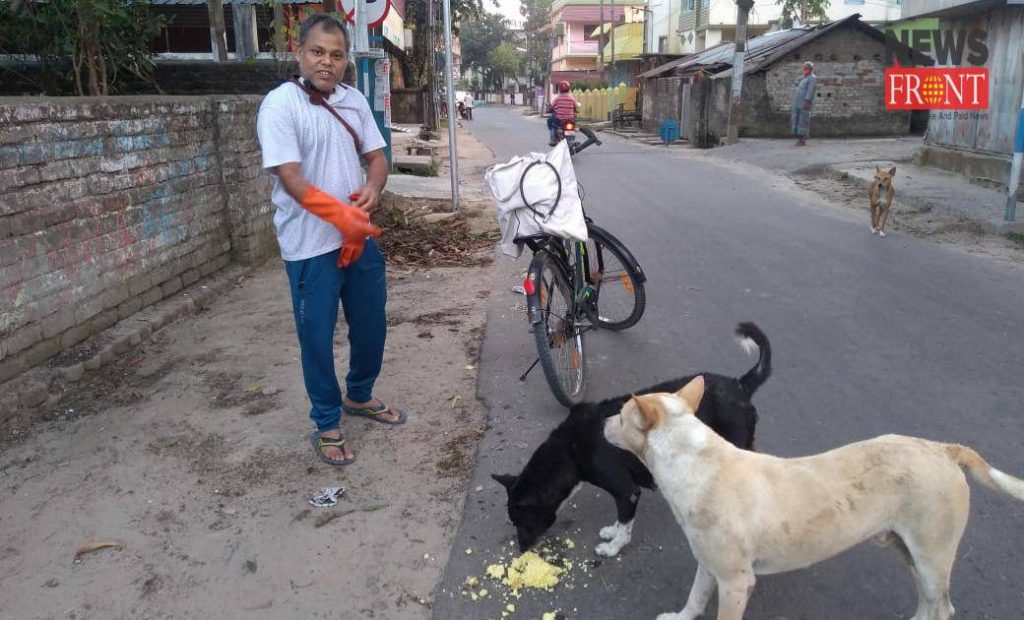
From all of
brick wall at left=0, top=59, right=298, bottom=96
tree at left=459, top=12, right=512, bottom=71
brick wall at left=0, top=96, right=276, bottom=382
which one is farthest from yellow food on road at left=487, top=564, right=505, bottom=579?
tree at left=459, top=12, right=512, bottom=71

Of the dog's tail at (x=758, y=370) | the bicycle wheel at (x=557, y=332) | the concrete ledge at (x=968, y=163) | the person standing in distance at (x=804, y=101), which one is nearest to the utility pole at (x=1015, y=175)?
the concrete ledge at (x=968, y=163)

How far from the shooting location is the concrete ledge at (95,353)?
3.88 metres

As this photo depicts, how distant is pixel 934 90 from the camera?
529 inches

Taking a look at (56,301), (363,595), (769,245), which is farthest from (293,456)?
(769,245)

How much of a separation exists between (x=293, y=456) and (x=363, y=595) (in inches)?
44.3

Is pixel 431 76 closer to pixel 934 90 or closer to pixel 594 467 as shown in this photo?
pixel 934 90

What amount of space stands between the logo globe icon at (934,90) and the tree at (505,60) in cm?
6604

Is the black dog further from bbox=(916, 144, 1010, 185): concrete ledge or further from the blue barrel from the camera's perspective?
the blue barrel

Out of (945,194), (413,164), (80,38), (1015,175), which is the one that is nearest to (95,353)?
(80,38)

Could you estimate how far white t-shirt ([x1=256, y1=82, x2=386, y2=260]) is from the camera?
3105 mm

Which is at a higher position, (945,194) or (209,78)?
(209,78)

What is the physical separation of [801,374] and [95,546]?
12.0 ft

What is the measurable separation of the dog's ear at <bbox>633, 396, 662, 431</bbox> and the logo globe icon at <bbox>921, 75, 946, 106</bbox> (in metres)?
13.4

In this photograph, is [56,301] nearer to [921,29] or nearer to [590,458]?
[590,458]
